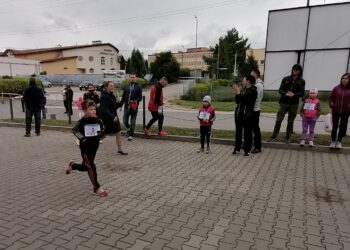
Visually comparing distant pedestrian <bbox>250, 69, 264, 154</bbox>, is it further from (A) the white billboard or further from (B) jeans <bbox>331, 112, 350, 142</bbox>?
(A) the white billboard

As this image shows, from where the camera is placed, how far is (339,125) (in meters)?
7.25

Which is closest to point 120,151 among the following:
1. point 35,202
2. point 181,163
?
point 181,163

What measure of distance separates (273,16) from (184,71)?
195ft

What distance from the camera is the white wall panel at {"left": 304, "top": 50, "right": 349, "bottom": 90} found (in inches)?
343

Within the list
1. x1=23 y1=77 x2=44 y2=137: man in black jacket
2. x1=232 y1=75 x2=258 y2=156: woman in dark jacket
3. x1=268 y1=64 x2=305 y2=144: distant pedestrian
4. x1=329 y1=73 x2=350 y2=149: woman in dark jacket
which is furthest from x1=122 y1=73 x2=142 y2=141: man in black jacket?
x1=329 y1=73 x2=350 y2=149: woman in dark jacket

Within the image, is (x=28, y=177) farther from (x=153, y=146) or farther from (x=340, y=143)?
(x=340, y=143)

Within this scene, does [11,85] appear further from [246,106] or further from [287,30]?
[246,106]

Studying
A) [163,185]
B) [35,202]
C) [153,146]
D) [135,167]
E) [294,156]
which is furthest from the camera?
[153,146]

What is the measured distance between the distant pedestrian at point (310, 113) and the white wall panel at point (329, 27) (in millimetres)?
2168

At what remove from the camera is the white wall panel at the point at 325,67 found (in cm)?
870

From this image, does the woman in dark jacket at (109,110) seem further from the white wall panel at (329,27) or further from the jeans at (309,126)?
the white wall panel at (329,27)

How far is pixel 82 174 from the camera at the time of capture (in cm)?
571

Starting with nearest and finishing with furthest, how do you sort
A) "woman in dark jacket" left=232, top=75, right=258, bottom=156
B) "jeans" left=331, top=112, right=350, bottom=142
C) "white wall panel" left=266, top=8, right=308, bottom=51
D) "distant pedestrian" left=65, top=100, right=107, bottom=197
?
"distant pedestrian" left=65, top=100, right=107, bottom=197, "woman in dark jacket" left=232, top=75, right=258, bottom=156, "jeans" left=331, top=112, right=350, bottom=142, "white wall panel" left=266, top=8, right=308, bottom=51

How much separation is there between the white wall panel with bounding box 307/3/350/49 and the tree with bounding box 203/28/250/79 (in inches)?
1581
